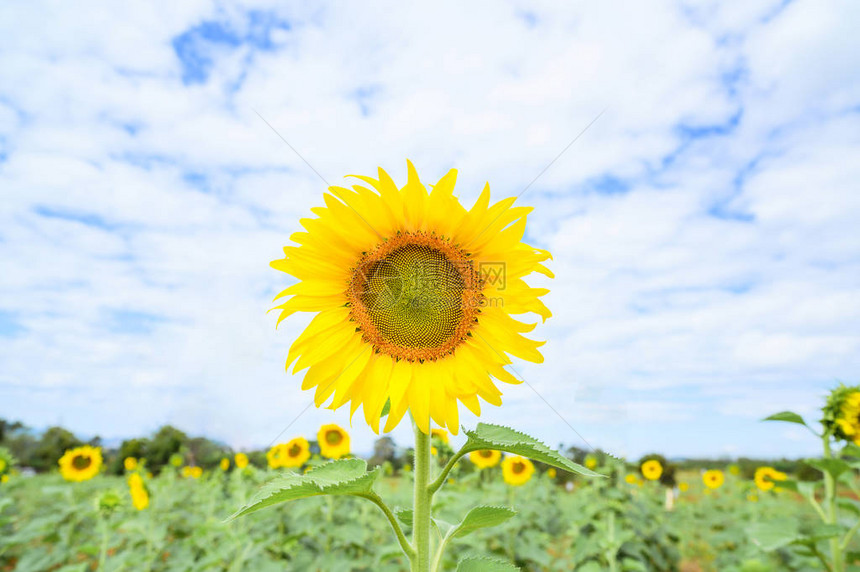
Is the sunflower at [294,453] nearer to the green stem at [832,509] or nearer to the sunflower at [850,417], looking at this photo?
the green stem at [832,509]

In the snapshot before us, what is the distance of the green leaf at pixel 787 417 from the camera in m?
4.14

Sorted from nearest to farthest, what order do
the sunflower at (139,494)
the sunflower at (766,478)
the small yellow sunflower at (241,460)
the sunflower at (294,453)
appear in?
the sunflower at (139,494) → the sunflower at (294,453) → the small yellow sunflower at (241,460) → the sunflower at (766,478)

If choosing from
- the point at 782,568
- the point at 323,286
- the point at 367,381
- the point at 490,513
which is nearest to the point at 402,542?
the point at 490,513

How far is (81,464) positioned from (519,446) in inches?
387

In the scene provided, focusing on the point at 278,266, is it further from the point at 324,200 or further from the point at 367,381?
→ the point at 367,381

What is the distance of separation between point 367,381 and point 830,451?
453 cm

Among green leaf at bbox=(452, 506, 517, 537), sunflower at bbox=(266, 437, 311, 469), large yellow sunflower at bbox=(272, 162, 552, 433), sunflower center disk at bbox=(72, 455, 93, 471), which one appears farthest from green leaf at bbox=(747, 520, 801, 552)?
sunflower center disk at bbox=(72, 455, 93, 471)

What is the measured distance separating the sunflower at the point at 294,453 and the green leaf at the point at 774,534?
18.1ft

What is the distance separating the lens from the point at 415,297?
220 cm

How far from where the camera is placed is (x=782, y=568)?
8.23 m

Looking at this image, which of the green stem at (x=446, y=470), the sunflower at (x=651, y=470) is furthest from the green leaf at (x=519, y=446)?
the sunflower at (x=651, y=470)

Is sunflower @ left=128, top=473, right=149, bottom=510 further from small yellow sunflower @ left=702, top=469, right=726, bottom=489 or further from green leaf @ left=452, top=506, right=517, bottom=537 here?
small yellow sunflower @ left=702, top=469, right=726, bottom=489

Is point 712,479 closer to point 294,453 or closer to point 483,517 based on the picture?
point 294,453

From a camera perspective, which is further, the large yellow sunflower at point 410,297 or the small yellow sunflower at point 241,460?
the small yellow sunflower at point 241,460
